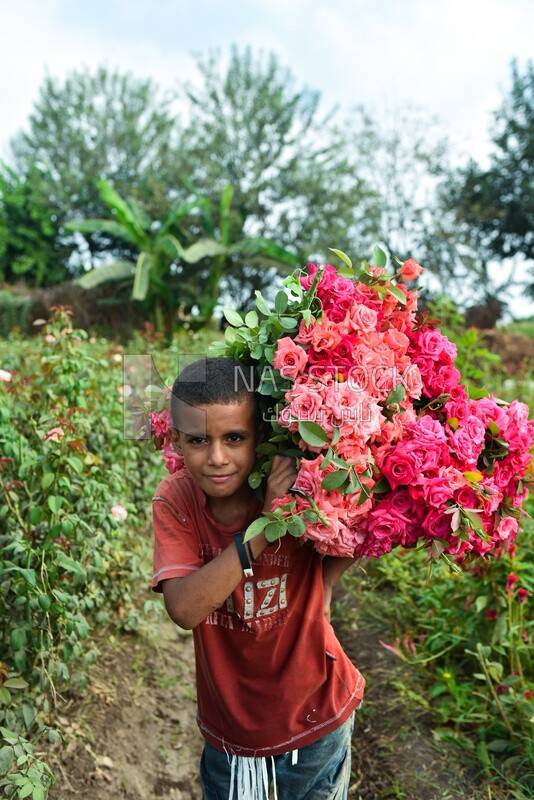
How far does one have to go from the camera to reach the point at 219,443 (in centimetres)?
144

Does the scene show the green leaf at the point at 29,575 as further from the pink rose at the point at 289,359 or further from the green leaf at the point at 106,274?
the green leaf at the point at 106,274

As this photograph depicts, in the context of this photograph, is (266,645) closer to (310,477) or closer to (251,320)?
(310,477)

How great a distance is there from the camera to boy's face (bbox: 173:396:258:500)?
1429 mm

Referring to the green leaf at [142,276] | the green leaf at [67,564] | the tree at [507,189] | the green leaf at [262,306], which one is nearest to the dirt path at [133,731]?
the green leaf at [67,564]

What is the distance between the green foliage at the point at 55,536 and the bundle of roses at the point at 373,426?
1.13 metres

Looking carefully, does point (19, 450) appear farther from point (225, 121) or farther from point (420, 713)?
point (225, 121)

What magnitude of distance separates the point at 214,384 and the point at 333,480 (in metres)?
0.33

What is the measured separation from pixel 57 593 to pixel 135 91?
84.4ft

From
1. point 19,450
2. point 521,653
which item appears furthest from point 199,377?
point 521,653

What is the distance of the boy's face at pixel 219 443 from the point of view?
143 cm

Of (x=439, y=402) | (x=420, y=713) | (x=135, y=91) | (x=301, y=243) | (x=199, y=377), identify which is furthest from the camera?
(x=135, y=91)

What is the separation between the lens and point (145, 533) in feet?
15.0

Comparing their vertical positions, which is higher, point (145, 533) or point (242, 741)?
point (242, 741)

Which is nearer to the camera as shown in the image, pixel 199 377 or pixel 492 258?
pixel 199 377
